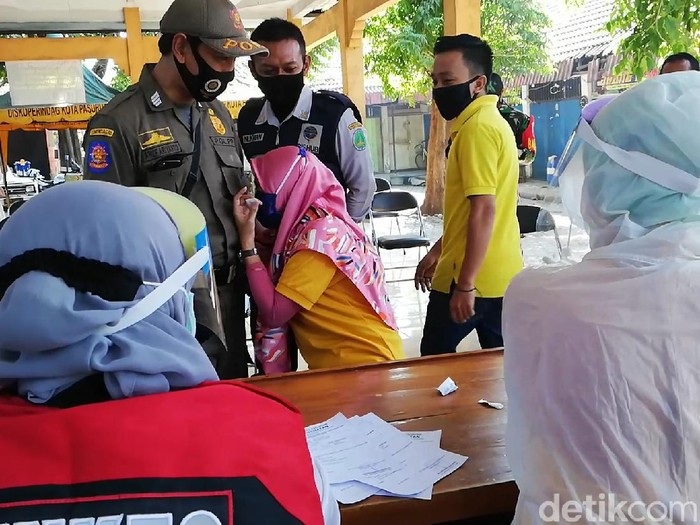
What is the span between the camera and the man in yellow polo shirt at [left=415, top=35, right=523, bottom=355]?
2127 millimetres

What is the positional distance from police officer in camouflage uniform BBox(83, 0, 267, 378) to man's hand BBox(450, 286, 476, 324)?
69 cm

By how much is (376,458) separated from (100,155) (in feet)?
3.77

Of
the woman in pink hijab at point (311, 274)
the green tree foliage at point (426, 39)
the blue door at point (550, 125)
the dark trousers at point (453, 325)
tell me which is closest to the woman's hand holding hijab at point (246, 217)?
the woman in pink hijab at point (311, 274)

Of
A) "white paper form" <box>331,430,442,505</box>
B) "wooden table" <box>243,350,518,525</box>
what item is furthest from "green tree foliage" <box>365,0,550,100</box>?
"white paper form" <box>331,430,442,505</box>

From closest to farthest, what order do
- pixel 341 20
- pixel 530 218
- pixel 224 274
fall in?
pixel 224 274 < pixel 530 218 < pixel 341 20

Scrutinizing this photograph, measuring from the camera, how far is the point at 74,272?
0.71 m

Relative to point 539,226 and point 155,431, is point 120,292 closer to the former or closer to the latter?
point 155,431

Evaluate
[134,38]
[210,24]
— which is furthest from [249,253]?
[134,38]

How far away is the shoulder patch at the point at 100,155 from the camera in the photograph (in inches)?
70.8

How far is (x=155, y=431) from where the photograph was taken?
2.29ft

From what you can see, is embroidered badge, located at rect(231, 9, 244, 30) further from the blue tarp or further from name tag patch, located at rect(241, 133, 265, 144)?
the blue tarp

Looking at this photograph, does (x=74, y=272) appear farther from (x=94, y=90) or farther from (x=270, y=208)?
(x=94, y=90)

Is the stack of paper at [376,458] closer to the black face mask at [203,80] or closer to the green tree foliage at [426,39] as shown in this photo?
the black face mask at [203,80]

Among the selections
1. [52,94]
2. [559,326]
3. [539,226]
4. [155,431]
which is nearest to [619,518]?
[559,326]
